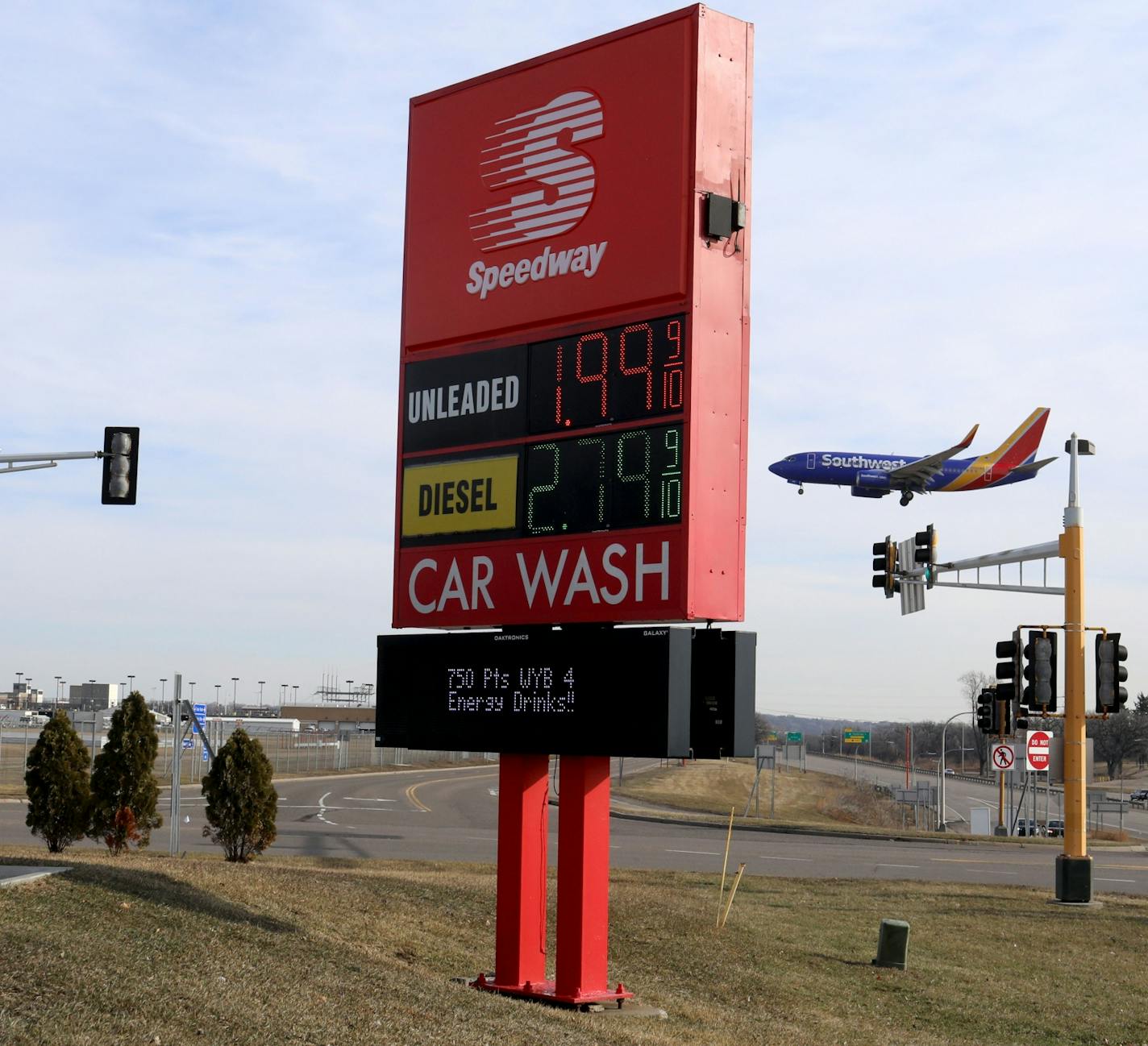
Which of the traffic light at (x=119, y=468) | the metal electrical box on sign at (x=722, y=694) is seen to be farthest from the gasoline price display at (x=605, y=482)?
the traffic light at (x=119, y=468)

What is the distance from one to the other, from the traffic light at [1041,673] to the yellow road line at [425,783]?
93.6 feet

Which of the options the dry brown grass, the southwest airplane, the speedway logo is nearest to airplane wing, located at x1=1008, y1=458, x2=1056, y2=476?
the southwest airplane

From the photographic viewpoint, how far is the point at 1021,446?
247ft

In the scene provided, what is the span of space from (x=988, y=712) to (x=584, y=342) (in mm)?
18920

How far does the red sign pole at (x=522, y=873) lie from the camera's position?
13438 millimetres

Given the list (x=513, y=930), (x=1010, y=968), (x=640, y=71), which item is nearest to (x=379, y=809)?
(x=1010, y=968)

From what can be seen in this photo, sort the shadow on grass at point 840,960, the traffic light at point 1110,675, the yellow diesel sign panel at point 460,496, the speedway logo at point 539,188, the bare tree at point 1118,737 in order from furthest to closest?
1. the bare tree at point 1118,737
2. the traffic light at point 1110,675
3. the shadow on grass at point 840,960
4. the speedway logo at point 539,188
5. the yellow diesel sign panel at point 460,496

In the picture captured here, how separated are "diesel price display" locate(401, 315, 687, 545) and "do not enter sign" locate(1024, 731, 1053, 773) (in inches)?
1420

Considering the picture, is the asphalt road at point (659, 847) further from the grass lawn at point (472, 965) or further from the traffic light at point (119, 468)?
the traffic light at point (119, 468)

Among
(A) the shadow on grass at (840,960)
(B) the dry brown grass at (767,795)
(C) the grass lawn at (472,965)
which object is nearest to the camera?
(C) the grass lawn at (472,965)

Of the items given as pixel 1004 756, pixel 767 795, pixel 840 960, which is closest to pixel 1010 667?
pixel 840 960

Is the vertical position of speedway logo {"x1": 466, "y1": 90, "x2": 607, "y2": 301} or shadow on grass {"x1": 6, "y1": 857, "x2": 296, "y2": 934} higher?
speedway logo {"x1": 466, "y1": 90, "x2": 607, "y2": 301}

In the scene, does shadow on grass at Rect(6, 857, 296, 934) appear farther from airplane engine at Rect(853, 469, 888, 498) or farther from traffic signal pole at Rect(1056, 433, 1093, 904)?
airplane engine at Rect(853, 469, 888, 498)

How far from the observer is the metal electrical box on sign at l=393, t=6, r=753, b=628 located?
12.1 m
